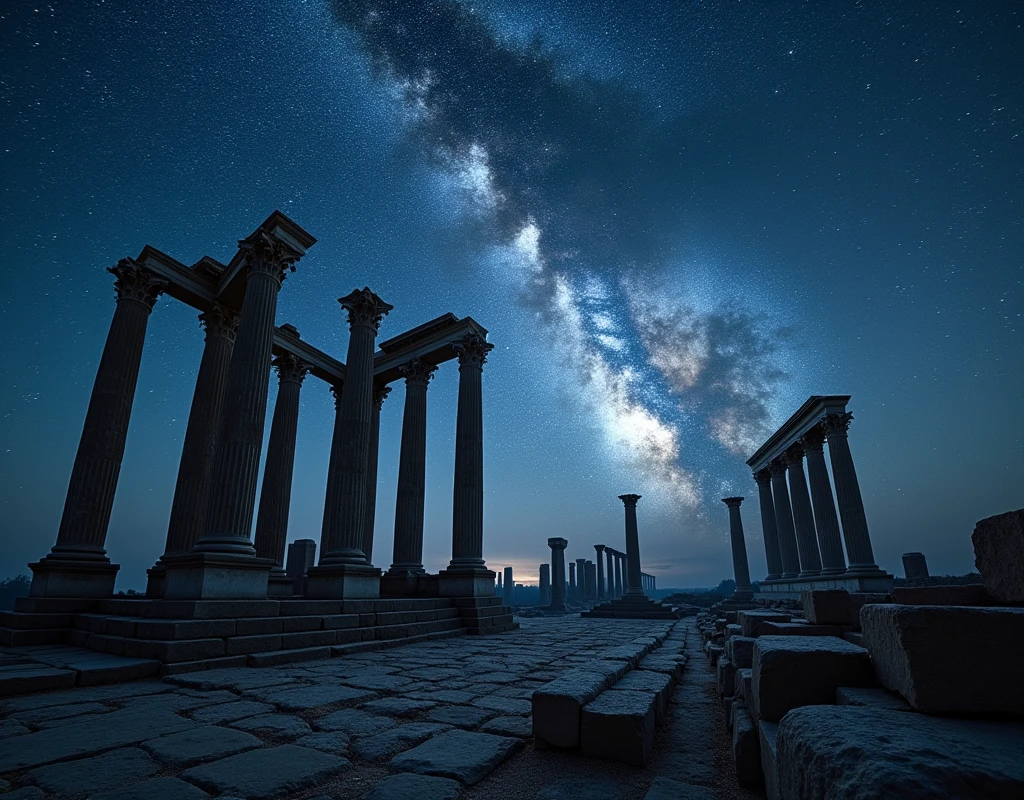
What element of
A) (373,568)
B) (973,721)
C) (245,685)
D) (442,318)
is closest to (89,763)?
(245,685)

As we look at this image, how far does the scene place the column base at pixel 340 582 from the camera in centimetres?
1074

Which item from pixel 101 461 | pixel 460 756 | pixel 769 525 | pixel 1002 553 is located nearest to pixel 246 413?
pixel 101 461

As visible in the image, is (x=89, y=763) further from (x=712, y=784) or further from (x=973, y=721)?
(x=973, y=721)

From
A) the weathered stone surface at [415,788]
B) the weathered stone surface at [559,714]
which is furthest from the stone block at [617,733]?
the weathered stone surface at [415,788]

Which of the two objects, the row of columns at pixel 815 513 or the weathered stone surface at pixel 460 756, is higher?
the row of columns at pixel 815 513

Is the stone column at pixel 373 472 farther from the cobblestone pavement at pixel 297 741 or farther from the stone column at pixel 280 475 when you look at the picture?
the cobblestone pavement at pixel 297 741

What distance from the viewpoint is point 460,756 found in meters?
3.14

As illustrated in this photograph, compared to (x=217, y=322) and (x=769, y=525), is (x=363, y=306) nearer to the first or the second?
(x=217, y=322)

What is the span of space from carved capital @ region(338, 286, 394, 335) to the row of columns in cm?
2072

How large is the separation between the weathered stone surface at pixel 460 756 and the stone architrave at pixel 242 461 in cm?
632

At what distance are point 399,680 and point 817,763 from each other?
17.0ft

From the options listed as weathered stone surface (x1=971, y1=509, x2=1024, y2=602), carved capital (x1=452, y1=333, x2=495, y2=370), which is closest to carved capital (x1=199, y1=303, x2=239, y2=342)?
carved capital (x1=452, y1=333, x2=495, y2=370)

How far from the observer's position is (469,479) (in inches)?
586

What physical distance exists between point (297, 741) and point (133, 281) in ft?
39.5
